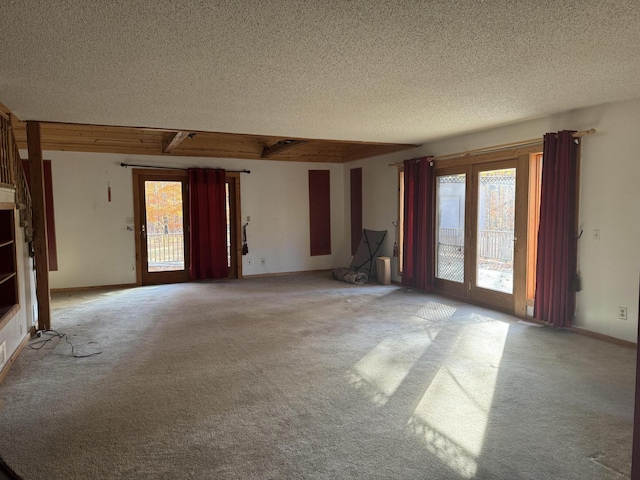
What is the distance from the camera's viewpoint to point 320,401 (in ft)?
9.39

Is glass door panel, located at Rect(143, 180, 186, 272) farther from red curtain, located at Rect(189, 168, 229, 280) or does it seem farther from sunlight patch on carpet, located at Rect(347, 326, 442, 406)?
sunlight patch on carpet, located at Rect(347, 326, 442, 406)

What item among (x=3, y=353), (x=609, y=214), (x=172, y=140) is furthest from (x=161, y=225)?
(x=609, y=214)

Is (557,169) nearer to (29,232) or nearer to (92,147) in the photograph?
(29,232)

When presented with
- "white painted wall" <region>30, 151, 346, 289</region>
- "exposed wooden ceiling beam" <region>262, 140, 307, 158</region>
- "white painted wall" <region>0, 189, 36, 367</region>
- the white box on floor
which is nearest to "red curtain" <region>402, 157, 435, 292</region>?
the white box on floor

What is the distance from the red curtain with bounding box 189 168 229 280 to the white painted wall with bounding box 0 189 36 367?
3179mm

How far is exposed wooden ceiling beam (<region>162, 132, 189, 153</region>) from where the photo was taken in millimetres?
5861

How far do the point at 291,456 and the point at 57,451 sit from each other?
1283 millimetres

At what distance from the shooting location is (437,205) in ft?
20.7

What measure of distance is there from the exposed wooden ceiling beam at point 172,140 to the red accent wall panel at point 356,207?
11.1 ft

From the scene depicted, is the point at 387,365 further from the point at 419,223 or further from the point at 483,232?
the point at 419,223

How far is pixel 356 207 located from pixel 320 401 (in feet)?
19.3

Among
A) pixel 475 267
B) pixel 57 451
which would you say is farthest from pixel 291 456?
pixel 475 267

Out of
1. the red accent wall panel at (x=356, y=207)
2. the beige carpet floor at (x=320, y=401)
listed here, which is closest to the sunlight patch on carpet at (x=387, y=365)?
the beige carpet floor at (x=320, y=401)

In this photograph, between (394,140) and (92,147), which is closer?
(394,140)
